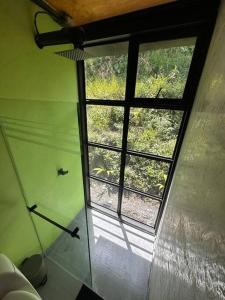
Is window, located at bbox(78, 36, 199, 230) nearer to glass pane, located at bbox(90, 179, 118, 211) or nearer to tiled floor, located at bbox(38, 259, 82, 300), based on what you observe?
glass pane, located at bbox(90, 179, 118, 211)

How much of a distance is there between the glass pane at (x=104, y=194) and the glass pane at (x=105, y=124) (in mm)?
798

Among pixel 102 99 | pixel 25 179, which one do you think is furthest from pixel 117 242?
pixel 102 99

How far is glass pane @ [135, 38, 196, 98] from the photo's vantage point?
1378mm

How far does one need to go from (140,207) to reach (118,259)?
2.56ft

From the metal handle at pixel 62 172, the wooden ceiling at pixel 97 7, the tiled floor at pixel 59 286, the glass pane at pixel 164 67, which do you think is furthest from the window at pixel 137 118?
the tiled floor at pixel 59 286

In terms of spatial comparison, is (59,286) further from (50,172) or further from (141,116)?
(141,116)

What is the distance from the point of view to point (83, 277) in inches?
69.8

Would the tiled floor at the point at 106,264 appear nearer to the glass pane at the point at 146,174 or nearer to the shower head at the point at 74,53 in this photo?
the glass pane at the point at 146,174

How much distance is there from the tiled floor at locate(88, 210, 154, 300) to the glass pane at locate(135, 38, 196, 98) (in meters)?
2.12

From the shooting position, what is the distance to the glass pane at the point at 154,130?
1648mm

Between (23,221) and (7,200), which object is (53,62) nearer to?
(7,200)

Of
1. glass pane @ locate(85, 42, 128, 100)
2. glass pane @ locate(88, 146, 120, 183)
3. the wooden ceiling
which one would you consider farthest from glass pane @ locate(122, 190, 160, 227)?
the wooden ceiling

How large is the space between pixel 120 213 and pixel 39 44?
2.57 m

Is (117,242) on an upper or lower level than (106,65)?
lower
